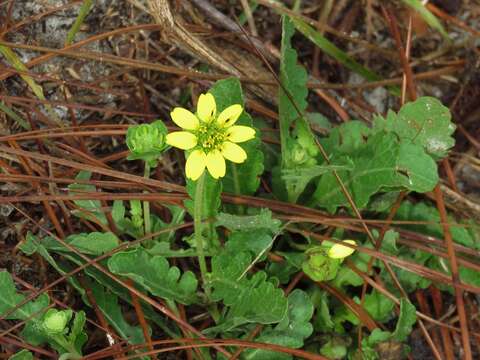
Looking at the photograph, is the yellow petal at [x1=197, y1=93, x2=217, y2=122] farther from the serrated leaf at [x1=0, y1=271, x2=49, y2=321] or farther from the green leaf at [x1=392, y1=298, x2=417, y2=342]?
the green leaf at [x1=392, y1=298, x2=417, y2=342]

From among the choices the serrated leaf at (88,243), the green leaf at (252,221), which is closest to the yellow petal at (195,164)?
the green leaf at (252,221)

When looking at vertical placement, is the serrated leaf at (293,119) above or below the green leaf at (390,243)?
above

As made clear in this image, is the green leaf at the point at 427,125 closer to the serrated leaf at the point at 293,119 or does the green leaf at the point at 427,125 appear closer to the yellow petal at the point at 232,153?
the serrated leaf at the point at 293,119

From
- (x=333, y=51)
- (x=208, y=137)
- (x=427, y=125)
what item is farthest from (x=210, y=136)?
(x=333, y=51)

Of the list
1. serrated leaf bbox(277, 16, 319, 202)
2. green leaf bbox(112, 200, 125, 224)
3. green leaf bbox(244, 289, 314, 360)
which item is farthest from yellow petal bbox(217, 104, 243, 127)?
green leaf bbox(244, 289, 314, 360)

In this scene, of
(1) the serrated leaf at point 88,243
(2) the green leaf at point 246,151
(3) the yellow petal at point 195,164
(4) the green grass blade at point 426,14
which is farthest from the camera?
(4) the green grass blade at point 426,14

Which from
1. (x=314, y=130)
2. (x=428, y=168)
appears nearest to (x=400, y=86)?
(x=314, y=130)
